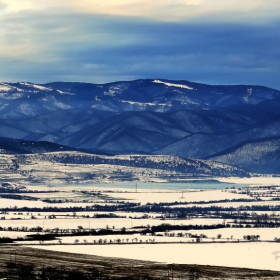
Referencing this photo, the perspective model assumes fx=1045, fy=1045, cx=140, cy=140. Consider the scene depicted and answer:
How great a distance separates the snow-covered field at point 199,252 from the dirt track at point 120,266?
255 cm

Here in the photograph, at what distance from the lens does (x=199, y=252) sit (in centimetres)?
8981

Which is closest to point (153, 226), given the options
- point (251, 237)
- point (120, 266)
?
point (251, 237)

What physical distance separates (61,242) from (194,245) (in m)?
12.8

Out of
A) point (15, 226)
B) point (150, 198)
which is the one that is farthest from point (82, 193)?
point (15, 226)

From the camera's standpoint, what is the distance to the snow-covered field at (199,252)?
3236 inches

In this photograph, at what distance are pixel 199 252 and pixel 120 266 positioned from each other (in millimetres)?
12242

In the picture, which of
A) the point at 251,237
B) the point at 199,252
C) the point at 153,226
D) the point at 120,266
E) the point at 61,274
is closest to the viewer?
the point at 61,274

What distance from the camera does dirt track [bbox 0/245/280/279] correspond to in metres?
74.3

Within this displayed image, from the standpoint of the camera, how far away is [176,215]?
149000 mm

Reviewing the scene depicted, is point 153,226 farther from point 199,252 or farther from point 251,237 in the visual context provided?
point 199,252

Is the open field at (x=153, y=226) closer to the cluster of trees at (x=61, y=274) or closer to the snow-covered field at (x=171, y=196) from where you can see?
the snow-covered field at (x=171, y=196)

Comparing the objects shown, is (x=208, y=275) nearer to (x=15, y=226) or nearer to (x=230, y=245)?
(x=230, y=245)

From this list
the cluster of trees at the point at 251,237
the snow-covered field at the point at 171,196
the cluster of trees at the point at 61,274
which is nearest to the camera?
the cluster of trees at the point at 61,274

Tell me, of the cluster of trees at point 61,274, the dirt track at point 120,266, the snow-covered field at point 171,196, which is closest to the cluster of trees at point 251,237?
the dirt track at point 120,266
